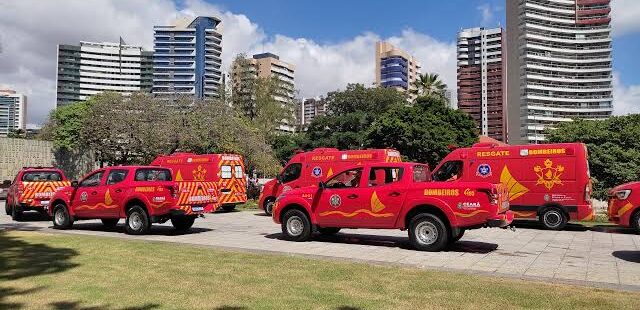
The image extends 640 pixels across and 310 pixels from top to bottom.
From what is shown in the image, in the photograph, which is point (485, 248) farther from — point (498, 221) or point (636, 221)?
point (636, 221)

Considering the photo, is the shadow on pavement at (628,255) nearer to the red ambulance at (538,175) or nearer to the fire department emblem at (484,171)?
the red ambulance at (538,175)

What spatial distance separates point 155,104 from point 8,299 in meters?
31.5

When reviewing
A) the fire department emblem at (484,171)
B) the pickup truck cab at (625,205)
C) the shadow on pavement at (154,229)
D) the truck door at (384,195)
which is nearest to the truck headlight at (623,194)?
the pickup truck cab at (625,205)

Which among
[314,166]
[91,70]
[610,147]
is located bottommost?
[314,166]

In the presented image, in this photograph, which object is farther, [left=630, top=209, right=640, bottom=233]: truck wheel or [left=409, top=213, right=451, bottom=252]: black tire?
[left=630, top=209, right=640, bottom=233]: truck wheel

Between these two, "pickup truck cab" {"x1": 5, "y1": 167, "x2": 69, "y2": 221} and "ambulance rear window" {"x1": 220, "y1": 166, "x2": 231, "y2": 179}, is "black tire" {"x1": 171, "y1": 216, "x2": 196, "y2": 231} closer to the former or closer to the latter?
"pickup truck cab" {"x1": 5, "y1": 167, "x2": 69, "y2": 221}

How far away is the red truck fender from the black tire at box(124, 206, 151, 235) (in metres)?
6.35

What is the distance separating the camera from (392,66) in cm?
14700

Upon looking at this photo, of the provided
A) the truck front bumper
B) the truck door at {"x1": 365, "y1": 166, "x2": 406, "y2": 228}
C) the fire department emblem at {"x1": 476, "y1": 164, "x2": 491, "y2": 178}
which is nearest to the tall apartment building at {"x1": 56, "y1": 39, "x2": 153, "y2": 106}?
the fire department emblem at {"x1": 476, "y1": 164, "x2": 491, "y2": 178}

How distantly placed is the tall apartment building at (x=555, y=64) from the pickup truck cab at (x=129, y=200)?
107 metres

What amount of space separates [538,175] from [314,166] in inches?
302

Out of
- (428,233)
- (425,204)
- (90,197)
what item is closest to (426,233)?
(428,233)

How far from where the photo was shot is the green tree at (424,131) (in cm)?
4659

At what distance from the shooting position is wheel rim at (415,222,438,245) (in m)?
10.3
